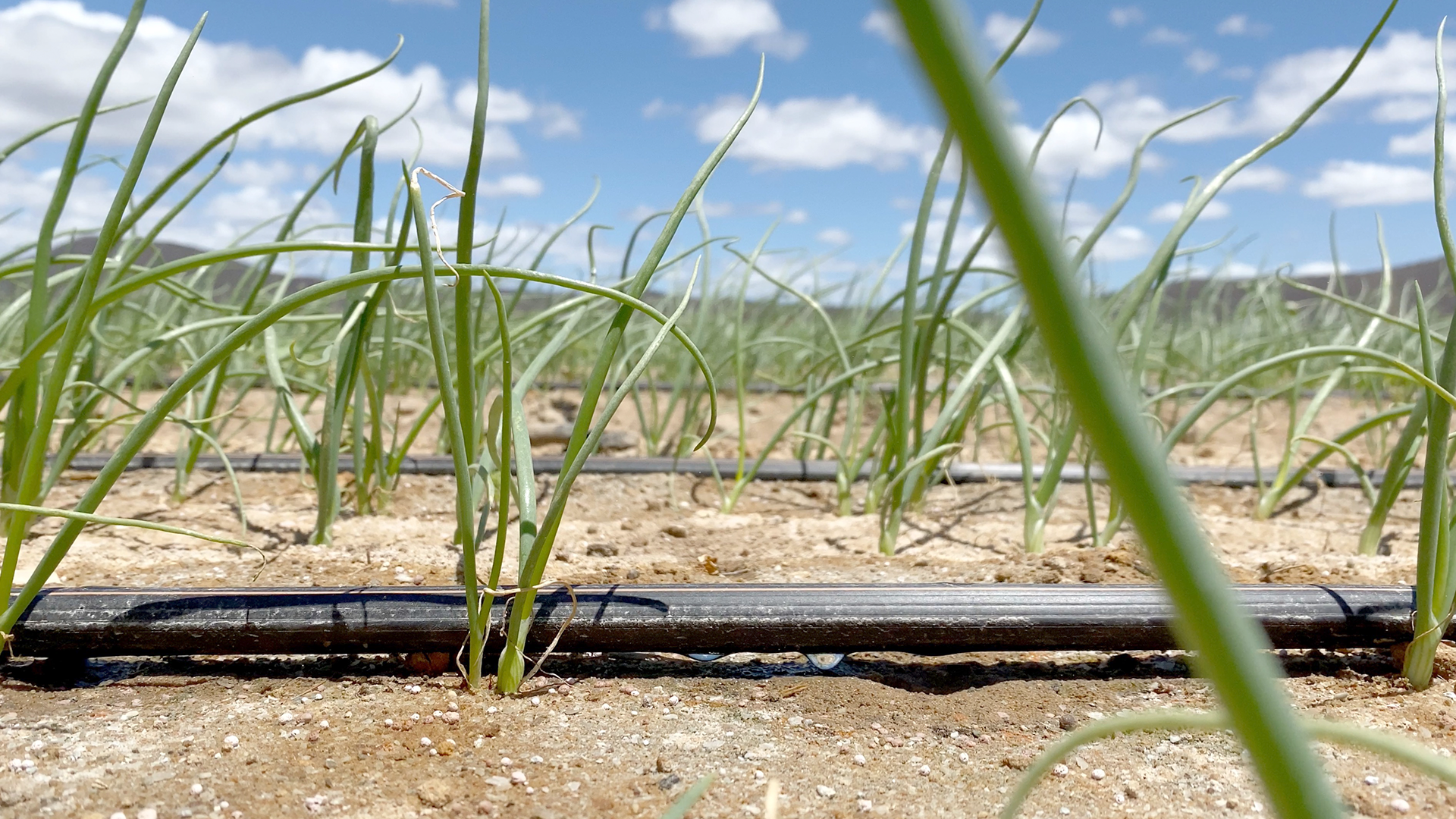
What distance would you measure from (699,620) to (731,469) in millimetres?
1255

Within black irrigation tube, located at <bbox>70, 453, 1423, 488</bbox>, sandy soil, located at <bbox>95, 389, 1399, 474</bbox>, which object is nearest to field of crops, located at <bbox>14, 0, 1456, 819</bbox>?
black irrigation tube, located at <bbox>70, 453, 1423, 488</bbox>

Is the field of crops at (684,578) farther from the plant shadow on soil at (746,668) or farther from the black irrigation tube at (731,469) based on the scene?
the black irrigation tube at (731,469)

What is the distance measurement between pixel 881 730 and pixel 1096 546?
27.1 inches

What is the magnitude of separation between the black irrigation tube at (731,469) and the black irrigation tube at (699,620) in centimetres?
88

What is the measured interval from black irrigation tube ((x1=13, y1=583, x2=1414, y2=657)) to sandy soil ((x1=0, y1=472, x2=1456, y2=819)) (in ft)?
0.10

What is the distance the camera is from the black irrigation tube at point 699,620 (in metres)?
0.86

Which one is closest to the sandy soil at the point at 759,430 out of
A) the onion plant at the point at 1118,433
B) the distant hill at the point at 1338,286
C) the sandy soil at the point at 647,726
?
the distant hill at the point at 1338,286

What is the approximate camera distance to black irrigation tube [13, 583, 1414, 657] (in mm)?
857

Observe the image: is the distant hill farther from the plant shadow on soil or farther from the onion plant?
the onion plant

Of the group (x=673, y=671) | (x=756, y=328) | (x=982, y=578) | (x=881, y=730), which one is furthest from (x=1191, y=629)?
(x=756, y=328)

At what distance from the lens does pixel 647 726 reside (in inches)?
29.8

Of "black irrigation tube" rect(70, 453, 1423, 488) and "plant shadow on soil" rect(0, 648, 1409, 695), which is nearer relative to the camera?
"plant shadow on soil" rect(0, 648, 1409, 695)

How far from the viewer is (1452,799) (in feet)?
2.07

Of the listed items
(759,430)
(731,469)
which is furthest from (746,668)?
(759,430)
